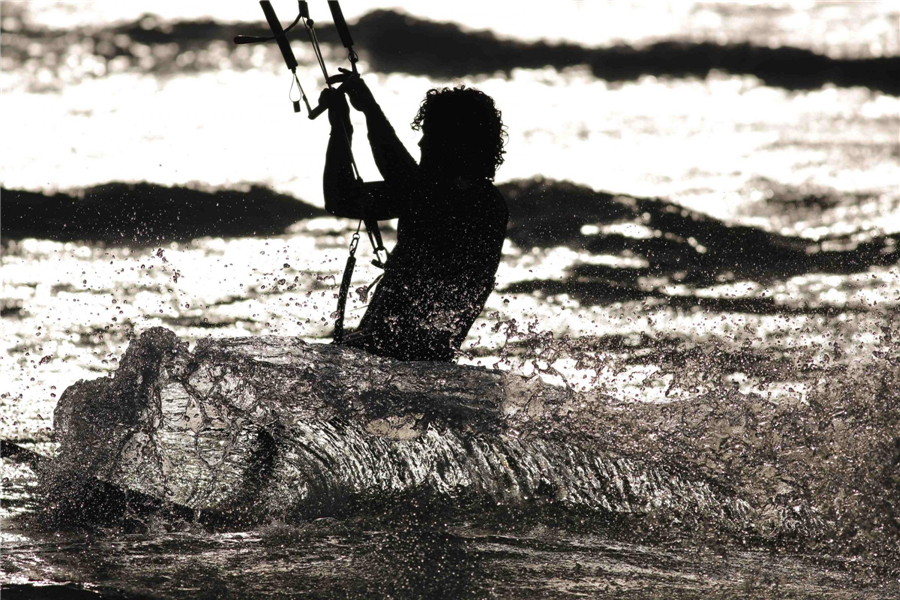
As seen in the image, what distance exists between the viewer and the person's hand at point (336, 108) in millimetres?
5172

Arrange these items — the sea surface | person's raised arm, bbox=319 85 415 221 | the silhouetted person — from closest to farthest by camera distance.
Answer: the silhouetted person → person's raised arm, bbox=319 85 415 221 → the sea surface

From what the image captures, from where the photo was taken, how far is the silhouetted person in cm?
500

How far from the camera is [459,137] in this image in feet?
16.8

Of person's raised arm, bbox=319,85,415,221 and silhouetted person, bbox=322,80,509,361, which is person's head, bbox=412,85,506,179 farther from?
person's raised arm, bbox=319,85,415,221

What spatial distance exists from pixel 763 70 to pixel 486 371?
23.7ft

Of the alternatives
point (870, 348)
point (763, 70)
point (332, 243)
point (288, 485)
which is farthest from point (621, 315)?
point (288, 485)

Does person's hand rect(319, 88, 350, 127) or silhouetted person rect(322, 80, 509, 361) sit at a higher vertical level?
person's hand rect(319, 88, 350, 127)

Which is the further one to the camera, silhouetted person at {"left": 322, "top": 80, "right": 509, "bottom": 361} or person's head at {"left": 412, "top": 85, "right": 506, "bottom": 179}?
person's head at {"left": 412, "top": 85, "right": 506, "bottom": 179}

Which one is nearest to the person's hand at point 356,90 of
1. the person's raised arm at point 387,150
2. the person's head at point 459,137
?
the person's raised arm at point 387,150

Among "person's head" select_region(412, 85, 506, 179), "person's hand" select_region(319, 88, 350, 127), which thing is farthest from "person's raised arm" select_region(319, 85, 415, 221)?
"person's head" select_region(412, 85, 506, 179)

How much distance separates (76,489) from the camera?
457cm

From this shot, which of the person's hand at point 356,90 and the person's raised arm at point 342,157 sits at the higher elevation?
the person's hand at point 356,90

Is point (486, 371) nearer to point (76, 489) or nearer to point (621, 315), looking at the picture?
point (76, 489)

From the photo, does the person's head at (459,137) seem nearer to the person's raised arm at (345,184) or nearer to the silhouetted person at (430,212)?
the silhouetted person at (430,212)
